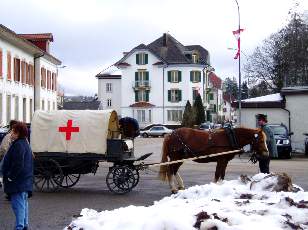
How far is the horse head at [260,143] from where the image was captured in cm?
1499

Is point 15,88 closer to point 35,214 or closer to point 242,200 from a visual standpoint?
point 35,214

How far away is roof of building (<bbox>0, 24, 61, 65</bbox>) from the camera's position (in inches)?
1519

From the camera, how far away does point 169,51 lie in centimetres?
8700

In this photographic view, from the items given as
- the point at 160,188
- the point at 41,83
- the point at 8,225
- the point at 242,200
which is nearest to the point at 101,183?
the point at 160,188

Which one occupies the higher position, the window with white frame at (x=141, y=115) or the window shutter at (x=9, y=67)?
the window shutter at (x=9, y=67)

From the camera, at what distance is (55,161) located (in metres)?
15.3

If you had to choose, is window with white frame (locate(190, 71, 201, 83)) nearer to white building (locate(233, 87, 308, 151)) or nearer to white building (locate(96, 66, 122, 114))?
white building (locate(96, 66, 122, 114))

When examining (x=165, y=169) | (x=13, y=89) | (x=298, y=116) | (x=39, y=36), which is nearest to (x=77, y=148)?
(x=165, y=169)

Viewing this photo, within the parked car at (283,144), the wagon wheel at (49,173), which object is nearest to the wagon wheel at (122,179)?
the wagon wheel at (49,173)

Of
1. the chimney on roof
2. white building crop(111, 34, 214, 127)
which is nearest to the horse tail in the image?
white building crop(111, 34, 214, 127)

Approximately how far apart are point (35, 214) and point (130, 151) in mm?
4217

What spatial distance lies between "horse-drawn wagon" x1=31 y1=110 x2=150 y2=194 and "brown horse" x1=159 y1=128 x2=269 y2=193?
2.36ft

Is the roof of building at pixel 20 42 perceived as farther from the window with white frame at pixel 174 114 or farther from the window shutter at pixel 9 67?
the window with white frame at pixel 174 114

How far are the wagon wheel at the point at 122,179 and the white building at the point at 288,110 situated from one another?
22.9m
